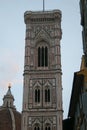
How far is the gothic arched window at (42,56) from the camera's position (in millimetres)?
51219

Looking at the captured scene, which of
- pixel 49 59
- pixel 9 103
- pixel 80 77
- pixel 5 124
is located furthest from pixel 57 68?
pixel 80 77

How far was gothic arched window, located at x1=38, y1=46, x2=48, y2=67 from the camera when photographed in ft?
168

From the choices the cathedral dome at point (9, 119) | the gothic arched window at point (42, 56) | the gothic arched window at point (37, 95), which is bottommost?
the cathedral dome at point (9, 119)

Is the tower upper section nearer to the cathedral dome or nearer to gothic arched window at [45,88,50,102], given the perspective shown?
gothic arched window at [45,88,50,102]

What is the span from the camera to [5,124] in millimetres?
60281

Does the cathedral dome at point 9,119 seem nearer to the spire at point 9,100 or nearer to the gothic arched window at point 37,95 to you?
the spire at point 9,100

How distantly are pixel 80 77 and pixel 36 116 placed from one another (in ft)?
93.2

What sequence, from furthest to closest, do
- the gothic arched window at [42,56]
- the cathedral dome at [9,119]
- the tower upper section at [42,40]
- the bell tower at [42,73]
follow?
the cathedral dome at [9,119]
the gothic arched window at [42,56]
the tower upper section at [42,40]
the bell tower at [42,73]

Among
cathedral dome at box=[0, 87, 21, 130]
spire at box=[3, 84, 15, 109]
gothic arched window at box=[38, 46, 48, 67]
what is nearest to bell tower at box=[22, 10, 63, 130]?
gothic arched window at box=[38, 46, 48, 67]

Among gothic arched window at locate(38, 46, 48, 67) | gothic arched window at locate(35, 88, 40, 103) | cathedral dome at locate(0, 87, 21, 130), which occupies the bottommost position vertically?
cathedral dome at locate(0, 87, 21, 130)

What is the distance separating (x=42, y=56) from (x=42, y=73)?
10.4 feet

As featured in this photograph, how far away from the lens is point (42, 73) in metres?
49.8

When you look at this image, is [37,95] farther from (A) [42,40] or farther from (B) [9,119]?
(B) [9,119]

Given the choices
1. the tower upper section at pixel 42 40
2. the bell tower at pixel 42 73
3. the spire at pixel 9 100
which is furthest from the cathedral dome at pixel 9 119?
the tower upper section at pixel 42 40
